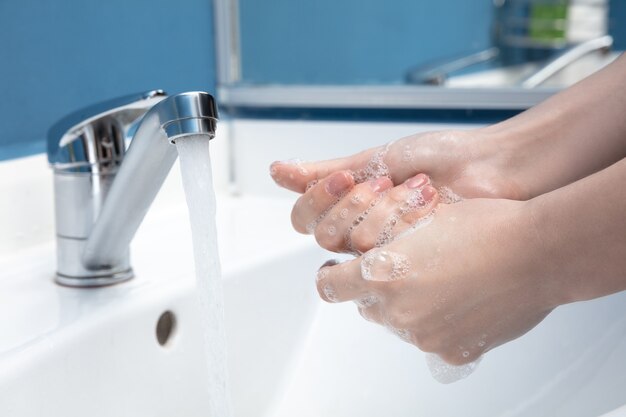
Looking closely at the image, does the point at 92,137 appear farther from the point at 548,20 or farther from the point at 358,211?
the point at 548,20

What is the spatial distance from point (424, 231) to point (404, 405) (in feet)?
0.63

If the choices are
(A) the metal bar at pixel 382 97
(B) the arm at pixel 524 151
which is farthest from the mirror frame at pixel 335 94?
(B) the arm at pixel 524 151

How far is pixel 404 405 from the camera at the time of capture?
0.59m

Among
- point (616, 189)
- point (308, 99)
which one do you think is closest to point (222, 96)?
point (308, 99)

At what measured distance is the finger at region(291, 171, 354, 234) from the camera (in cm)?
52

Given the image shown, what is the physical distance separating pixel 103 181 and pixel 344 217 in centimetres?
17

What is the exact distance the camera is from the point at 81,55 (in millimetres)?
664

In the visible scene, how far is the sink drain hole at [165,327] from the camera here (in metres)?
0.55

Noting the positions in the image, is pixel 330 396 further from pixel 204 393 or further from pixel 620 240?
pixel 620 240

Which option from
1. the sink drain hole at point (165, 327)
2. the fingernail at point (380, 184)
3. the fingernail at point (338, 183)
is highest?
the fingernail at point (338, 183)

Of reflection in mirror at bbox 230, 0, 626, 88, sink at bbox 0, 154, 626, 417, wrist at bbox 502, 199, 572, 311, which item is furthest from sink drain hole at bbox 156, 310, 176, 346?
reflection in mirror at bbox 230, 0, 626, 88

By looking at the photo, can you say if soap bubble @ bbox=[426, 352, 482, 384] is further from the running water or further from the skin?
the running water

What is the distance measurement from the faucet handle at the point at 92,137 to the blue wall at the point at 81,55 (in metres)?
0.11

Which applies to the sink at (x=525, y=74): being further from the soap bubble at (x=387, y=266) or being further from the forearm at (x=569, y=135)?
the soap bubble at (x=387, y=266)
